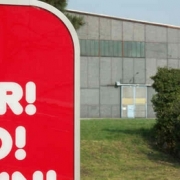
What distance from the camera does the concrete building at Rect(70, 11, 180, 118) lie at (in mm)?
48094

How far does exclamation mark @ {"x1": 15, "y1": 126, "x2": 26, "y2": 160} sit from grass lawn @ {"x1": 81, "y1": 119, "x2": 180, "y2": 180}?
35.2 ft

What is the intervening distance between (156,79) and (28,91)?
16.4m

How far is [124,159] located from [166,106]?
288 centimetres

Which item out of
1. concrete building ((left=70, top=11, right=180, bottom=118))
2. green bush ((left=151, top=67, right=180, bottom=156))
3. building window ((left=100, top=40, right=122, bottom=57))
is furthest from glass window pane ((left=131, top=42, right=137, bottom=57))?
green bush ((left=151, top=67, right=180, bottom=156))

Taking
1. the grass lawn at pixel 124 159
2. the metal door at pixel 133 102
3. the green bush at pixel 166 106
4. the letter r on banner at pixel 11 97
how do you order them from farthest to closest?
the metal door at pixel 133 102 < the green bush at pixel 166 106 < the grass lawn at pixel 124 159 < the letter r on banner at pixel 11 97

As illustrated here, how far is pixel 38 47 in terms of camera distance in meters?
1.55

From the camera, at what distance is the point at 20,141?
5.01 feet

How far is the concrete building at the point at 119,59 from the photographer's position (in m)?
48.1

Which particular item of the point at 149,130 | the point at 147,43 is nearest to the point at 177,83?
the point at 149,130

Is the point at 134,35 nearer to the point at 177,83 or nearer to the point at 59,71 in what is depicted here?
the point at 177,83

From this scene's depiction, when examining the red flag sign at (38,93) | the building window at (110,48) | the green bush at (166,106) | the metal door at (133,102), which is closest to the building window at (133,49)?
the building window at (110,48)

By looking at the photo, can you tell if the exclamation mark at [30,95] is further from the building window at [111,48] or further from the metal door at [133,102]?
the metal door at [133,102]

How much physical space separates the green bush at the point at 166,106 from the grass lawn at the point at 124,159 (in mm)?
399

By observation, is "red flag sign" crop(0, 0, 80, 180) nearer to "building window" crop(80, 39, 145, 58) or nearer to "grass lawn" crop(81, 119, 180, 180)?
"grass lawn" crop(81, 119, 180, 180)
